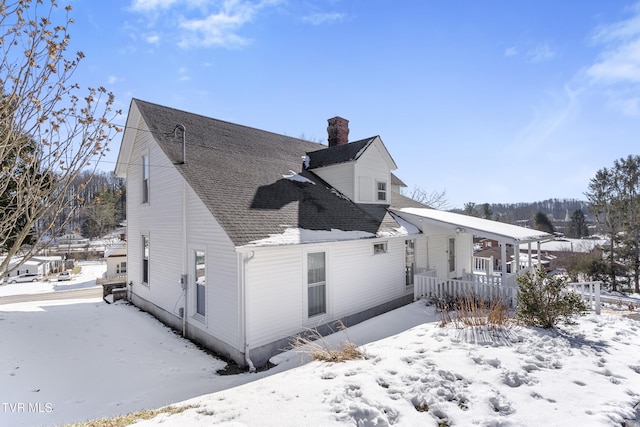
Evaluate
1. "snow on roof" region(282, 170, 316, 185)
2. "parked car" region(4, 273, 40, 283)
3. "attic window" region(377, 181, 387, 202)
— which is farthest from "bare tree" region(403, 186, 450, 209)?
"parked car" region(4, 273, 40, 283)

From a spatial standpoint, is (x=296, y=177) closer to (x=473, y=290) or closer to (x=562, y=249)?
(x=473, y=290)

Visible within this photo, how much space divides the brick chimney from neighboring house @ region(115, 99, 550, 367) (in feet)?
6.83

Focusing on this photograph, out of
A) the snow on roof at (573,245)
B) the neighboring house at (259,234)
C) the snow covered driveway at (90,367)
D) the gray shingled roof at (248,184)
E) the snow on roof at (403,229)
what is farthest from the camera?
the snow on roof at (573,245)

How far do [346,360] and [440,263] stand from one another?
374 inches

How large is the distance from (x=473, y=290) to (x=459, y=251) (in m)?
5.10

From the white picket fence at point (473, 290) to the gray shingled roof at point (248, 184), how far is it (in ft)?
7.58

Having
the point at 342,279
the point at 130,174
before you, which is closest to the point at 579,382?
the point at 342,279

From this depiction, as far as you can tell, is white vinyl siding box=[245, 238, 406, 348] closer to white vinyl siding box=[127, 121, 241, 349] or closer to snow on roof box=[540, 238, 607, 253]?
white vinyl siding box=[127, 121, 241, 349]

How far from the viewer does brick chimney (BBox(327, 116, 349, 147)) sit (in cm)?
1540

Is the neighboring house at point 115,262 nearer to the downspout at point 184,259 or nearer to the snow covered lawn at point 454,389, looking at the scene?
the downspout at point 184,259

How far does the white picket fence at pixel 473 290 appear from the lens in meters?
9.51

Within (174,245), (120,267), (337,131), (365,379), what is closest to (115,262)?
(120,267)

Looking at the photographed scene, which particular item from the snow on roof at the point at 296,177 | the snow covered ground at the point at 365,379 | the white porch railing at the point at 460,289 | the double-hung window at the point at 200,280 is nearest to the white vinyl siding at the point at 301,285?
the snow covered ground at the point at 365,379

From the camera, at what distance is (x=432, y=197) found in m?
35.0
